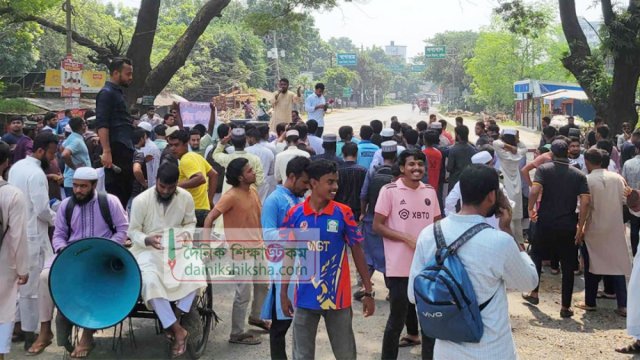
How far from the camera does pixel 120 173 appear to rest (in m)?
6.36

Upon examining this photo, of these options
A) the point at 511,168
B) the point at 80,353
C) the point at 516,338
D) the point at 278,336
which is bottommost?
the point at 516,338

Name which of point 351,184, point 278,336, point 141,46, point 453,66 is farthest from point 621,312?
point 453,66

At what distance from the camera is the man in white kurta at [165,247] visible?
16.7 ft

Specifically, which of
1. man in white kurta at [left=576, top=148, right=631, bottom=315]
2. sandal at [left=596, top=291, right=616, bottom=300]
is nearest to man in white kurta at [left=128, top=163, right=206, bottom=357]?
man in white kurta at [left=576, top=148, right=631, bottom=315]

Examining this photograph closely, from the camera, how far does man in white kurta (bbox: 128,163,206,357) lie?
16.7 ft

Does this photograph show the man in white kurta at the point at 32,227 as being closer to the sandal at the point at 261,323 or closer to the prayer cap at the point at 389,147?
the sandal at the point at 261,323

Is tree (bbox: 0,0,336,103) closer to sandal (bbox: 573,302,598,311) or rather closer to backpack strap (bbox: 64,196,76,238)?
backpack strap (bbox: 64,196,76,238)

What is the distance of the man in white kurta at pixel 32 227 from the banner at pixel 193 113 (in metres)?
7.07

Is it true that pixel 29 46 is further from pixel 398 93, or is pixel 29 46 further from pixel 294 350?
pixel 398 93

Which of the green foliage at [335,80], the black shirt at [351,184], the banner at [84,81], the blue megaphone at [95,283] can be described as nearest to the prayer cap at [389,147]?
the black shirt at [351,184]

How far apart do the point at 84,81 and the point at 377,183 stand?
1044 inches

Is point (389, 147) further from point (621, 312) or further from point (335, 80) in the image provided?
point (335, 80)

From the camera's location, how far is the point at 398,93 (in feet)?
537

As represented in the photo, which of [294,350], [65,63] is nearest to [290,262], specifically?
[294,350]
